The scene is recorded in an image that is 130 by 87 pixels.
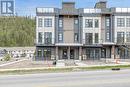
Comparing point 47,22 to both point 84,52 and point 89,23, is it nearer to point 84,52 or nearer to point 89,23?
point 89,23

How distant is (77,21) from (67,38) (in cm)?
378

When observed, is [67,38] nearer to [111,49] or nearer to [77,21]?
[77,21]

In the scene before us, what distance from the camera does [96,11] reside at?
54.2 metres

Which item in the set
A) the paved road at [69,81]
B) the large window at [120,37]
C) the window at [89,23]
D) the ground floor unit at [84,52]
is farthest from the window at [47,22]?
the paved road at [69,81]

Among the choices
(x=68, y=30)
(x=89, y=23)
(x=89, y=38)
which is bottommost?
(x=89, y=38)

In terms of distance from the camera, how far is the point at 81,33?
54125mm

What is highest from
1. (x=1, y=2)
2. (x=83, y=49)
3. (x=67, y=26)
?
(x=1, y=2)

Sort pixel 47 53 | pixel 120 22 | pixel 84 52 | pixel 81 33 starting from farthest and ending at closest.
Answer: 1. pixel 84 52
2. pixel 120 22
3. pixel 81 33
4. pixel 47 53

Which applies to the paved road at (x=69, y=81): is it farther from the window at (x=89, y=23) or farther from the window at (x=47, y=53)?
the window at (x=89, y=23)

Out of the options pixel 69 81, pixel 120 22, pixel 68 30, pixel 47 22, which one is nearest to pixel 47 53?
pixel 47 22

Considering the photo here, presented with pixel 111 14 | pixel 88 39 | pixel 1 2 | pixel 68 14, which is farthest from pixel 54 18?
pixel 1 2

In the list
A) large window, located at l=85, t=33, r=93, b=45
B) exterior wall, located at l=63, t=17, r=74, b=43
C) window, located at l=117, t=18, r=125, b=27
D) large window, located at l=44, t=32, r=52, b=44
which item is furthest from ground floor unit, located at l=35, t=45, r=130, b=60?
window, located at l=117, t=18, r=125, b=27

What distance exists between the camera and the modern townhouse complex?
53.3m

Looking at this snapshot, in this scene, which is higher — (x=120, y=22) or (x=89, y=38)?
(x=120, y=22)
